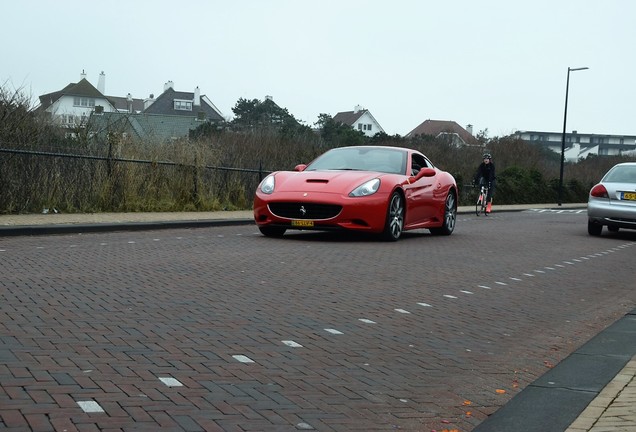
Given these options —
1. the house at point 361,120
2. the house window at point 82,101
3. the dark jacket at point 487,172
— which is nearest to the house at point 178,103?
the house window at point 82,101

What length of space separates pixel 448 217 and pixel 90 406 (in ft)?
43.5

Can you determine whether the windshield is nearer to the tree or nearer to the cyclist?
the cyclist

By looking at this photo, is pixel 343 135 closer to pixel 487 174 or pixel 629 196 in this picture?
pixel 487 174

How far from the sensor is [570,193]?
4916 centimetres

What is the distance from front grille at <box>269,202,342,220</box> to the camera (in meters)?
13.8

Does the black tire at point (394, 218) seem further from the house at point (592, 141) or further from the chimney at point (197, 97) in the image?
the house at point (592, 141)

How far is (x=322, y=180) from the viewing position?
14.1m

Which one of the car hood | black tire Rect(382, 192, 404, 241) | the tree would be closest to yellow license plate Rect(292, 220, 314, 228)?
the car hood

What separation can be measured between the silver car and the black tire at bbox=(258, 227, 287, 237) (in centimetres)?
713

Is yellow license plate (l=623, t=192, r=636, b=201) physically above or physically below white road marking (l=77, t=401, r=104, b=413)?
above

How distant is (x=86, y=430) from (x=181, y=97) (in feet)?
365

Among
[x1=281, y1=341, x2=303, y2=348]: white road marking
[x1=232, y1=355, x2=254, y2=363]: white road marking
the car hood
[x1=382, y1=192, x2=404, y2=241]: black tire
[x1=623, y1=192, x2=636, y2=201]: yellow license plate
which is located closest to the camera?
[x1=232, y1=355, x2=254, y2=363]: white road marking

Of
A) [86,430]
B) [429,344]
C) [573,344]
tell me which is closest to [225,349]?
[429,344]

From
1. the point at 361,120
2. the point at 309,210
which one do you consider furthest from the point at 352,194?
the point at 361,120
